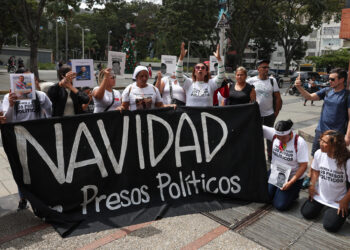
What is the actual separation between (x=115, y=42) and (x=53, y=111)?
69.6 m

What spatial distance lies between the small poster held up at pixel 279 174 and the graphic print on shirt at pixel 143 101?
1774 millimetres

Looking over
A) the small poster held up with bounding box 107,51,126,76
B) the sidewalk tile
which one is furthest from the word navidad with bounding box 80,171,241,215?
the small poster held up with bounding box 107,51,126,76

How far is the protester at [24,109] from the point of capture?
11.6 ft

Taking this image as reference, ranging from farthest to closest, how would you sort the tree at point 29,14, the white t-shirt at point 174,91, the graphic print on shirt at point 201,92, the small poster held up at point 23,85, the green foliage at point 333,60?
the green foliage at point 333,60 < the tree at point 29,14 < the white t-shirt at point 174,91 < the graphic print on shirt at point 201,92 < the small poster held up at point 23,85

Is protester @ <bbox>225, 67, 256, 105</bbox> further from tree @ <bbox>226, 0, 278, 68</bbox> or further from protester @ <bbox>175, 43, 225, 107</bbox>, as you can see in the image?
tree @ <bbox>226, 0, 278, 68</bbox>

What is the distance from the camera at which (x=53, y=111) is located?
13.0 ft

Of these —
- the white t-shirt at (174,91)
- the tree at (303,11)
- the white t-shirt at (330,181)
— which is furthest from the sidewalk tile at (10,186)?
the tree at (303,11)

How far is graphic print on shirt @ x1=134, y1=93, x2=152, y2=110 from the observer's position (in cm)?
405

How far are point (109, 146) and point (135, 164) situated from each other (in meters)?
0.38

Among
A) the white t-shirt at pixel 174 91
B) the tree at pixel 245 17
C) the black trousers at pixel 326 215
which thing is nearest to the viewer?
the black trousers at pixel 326 215

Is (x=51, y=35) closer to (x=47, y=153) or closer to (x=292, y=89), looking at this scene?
(x=292, y=89)

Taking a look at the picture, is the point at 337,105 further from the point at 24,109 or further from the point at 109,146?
the point at 24,109

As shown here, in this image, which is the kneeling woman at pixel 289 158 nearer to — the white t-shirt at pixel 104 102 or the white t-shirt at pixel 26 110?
the white t-shirt at pixel 104 102

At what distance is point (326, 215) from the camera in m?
3.45
